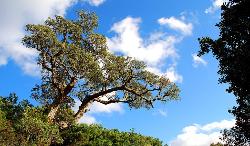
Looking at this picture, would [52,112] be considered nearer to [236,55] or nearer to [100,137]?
[100,137]

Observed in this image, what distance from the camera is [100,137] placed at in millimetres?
44562

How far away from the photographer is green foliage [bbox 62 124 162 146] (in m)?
43.6

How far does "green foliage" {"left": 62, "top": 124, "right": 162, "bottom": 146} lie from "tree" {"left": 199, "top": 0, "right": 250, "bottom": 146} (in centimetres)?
2046

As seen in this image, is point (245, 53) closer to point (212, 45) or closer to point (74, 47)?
point (212, 45)

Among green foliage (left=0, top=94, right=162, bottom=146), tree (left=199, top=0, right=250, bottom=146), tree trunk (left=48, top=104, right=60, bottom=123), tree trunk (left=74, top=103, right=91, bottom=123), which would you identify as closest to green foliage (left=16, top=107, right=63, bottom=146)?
green foliage (left=0, top=94, right=162, bottom=146)

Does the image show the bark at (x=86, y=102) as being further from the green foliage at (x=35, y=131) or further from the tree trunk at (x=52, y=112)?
the green foliage at (x=35, y=131)

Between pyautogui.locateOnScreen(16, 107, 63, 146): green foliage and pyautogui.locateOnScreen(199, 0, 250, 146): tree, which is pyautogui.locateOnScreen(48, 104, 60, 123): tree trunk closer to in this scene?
pyautogui.locateOnScreen(16, 107, 63, 146): green foliage

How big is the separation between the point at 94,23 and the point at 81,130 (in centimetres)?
1370

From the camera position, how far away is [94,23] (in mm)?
52562

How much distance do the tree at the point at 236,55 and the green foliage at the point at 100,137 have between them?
2046 centimetres

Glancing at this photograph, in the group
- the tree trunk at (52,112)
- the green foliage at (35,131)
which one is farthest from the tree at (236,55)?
the tree trunk at (52,112)

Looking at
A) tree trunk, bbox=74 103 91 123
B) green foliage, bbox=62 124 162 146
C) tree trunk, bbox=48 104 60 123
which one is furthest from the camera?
tree trunk, bbox=74 103 91 123

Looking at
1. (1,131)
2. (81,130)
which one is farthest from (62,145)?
(1,131)

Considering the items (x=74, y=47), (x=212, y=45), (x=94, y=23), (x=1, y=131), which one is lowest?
(x=212, y=45)
